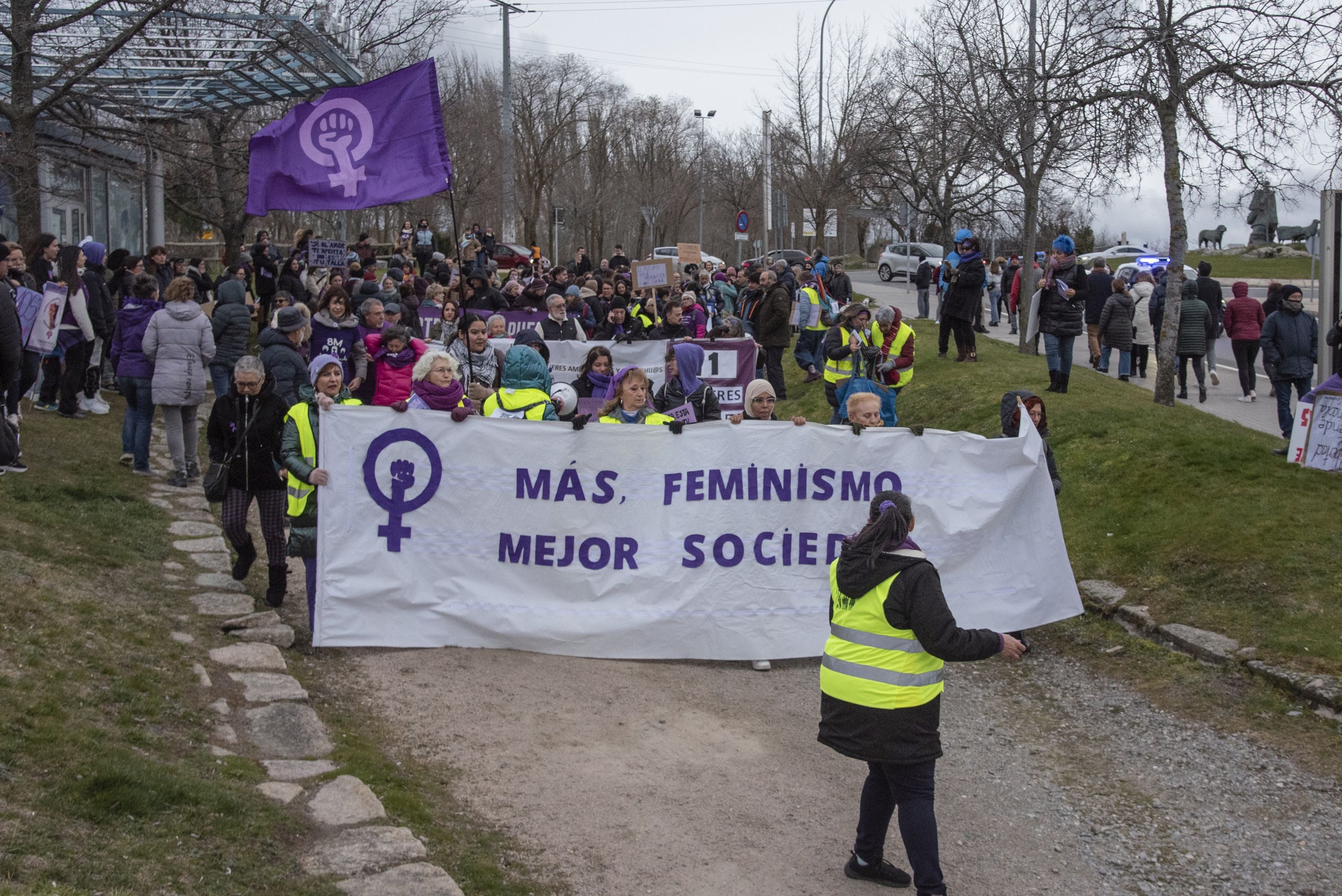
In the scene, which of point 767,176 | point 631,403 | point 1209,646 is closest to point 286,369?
point 631,403

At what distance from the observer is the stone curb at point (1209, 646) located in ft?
23.1

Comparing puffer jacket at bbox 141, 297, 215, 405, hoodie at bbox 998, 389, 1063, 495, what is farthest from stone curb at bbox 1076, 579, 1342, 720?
puffer jacket at bbox 141, 297, 215, 405

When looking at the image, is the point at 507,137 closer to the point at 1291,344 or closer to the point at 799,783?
the point at 1291,344

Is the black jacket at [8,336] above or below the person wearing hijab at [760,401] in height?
above

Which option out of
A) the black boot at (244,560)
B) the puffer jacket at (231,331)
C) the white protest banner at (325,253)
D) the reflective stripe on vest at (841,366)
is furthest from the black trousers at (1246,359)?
the black boot at (244,560)

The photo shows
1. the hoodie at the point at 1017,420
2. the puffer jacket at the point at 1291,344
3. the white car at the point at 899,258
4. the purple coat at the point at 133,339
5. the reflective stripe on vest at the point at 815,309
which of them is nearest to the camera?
the hoodie at the point at 1017,420

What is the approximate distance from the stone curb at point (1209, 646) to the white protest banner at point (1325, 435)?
2.45 metres

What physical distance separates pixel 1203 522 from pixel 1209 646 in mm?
1935

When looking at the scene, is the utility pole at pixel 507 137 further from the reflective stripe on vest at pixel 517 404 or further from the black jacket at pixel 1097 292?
the reflective stripe on vest at pixel 517 404

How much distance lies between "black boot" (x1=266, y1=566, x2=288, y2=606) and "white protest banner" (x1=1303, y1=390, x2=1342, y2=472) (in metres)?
8.31

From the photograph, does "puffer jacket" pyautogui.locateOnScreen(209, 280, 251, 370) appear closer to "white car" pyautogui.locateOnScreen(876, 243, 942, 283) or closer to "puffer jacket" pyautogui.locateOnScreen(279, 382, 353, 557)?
"puffer jacket" pyautogui.locateOnScreen(279, 382, 353, 557)

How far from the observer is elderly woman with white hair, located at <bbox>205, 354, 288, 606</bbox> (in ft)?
26.4

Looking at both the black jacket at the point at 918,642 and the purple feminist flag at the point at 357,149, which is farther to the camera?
the purple feminist flag at the point at 357,149

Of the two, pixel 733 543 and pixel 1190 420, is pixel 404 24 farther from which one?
pixel 733 543
